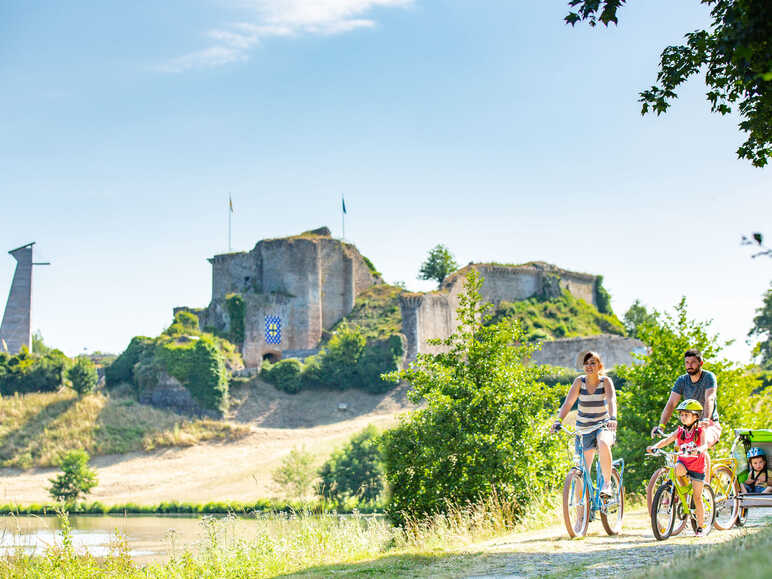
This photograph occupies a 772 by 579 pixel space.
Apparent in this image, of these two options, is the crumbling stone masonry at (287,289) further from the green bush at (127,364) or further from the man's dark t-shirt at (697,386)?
the man's dark t-shirt at (697,386)

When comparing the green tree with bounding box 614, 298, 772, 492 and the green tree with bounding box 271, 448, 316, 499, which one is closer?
the green tree with bounding box 614, 298, 772, 492

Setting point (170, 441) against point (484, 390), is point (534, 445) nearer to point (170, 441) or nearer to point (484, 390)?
point (484, 390)

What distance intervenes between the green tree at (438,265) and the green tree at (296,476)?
37065 millimetres

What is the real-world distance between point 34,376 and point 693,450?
47380 mm

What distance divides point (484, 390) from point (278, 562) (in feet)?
13.1

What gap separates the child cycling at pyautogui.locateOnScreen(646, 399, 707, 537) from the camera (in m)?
7.14

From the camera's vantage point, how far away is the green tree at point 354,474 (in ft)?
104

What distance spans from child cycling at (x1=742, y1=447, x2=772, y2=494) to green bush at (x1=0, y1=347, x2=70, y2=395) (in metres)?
46.5

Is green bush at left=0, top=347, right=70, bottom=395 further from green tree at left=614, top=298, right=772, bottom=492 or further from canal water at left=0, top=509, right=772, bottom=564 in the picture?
green tree at left=614, top=298, right=772, bottom=492

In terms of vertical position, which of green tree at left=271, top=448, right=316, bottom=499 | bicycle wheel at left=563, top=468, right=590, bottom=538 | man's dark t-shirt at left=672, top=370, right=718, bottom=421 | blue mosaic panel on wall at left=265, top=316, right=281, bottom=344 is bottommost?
green tree at left=271, top=448, right=316, bottom=499

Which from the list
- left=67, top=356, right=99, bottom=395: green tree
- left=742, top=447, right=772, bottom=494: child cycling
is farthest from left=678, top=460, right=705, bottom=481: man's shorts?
left=67, top=356, right=99, bottom=395: green tree

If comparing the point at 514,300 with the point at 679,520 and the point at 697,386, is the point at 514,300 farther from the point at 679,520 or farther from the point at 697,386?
the point at 679,520

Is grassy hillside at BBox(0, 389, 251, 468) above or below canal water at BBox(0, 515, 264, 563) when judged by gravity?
above

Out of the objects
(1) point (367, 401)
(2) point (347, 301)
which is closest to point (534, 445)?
(1) point (367, 401)
